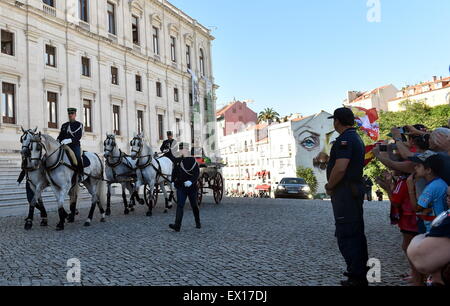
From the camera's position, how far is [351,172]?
481 centimetres

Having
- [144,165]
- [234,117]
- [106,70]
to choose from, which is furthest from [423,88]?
[144,165]

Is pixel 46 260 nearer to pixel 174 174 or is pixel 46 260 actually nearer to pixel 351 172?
pixel 174 174

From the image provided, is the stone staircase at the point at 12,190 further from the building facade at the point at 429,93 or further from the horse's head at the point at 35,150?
the building facade at the point at 429,93

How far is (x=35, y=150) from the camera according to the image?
975 cm

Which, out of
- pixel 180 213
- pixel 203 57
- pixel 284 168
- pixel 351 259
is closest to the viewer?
pixel 351 259

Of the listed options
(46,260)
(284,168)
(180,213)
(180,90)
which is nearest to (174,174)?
(180,213)

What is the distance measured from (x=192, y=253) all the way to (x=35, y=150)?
514 cm

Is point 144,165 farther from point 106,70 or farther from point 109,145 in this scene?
point 106,70

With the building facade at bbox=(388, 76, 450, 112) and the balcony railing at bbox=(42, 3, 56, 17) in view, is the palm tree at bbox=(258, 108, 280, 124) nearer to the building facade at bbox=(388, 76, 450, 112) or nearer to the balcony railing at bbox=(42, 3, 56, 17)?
the building facade at bbox=(388, 76, 450, 112)

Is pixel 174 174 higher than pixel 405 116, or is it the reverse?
pixel 405 116

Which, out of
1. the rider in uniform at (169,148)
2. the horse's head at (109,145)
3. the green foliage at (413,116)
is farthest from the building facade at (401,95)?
the horse's head at (109,145)

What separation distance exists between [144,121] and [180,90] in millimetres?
6742

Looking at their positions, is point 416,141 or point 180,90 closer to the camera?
point 416,141

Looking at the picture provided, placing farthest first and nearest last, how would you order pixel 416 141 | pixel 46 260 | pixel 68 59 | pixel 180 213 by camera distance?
pixel 68 59 → pixel 180 213 → pixel 46 260 → pixel 416 141
